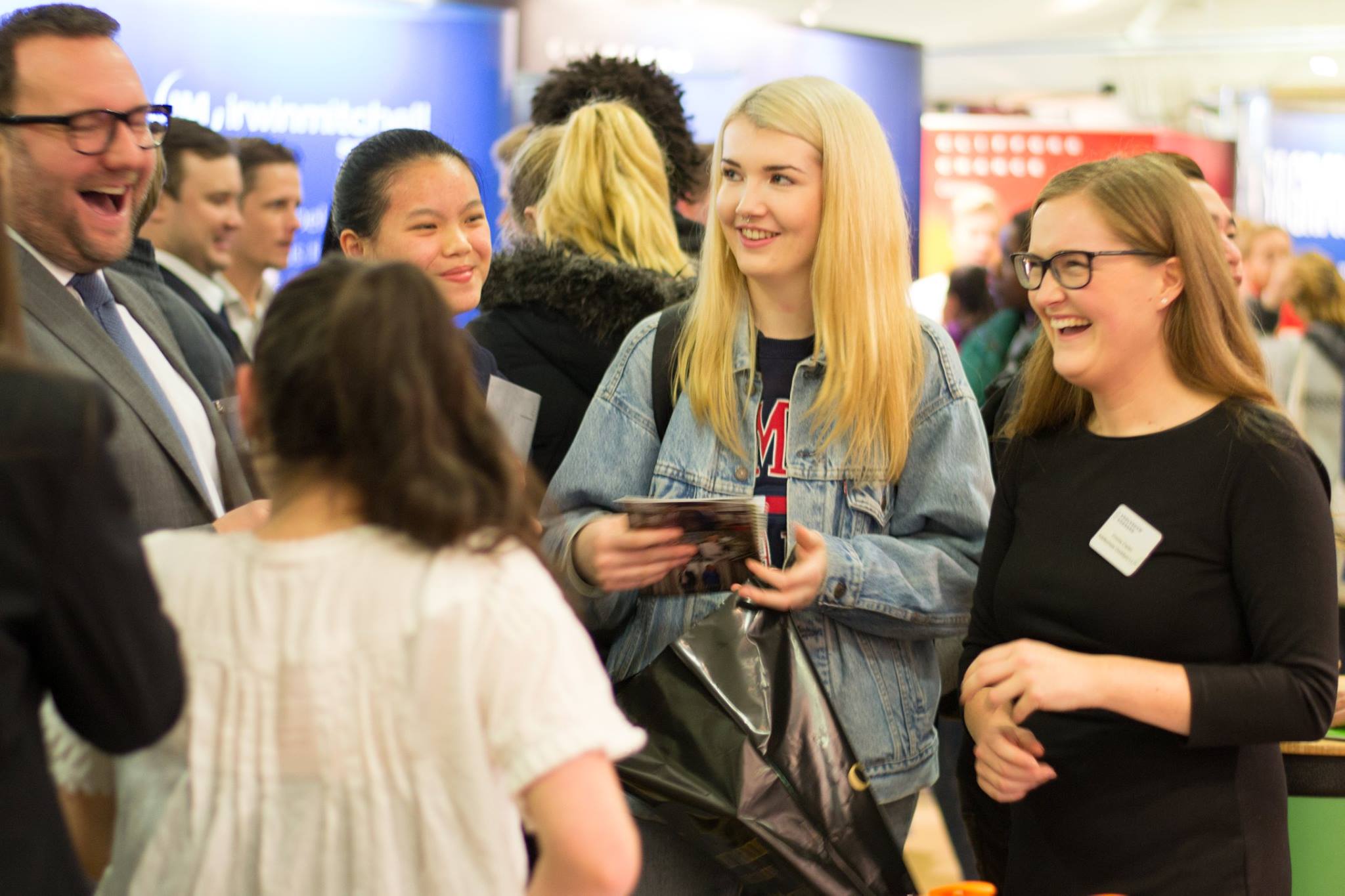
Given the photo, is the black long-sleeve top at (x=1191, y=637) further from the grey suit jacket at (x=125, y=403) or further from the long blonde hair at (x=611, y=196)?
the grey suit jacket at (x=125, y=403)

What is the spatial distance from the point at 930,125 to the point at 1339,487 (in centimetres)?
361

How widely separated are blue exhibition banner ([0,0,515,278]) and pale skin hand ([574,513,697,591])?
289 cm

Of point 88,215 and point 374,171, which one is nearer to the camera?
point 88,215

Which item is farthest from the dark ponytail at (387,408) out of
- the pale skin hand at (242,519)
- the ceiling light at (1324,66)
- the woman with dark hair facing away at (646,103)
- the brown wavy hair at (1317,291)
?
the ceiling light at (1324,66)

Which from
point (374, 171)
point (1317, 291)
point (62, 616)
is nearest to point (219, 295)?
point (374, 171)

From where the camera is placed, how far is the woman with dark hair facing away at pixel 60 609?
98 cm

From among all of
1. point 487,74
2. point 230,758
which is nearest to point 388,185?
point 230,758

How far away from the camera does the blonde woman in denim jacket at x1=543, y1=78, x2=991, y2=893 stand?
6.48 feet

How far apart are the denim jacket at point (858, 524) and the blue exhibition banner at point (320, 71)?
8.82 ft

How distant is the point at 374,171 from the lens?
2248mm

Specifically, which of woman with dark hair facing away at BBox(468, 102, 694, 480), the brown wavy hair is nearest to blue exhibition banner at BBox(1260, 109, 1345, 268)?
the brown wavy hair

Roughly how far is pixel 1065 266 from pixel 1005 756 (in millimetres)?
714

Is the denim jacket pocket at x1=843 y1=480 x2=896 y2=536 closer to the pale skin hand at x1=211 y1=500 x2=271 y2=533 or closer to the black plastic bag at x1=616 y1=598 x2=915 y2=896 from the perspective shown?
the black plastic bag at x1=616 y1=598 x2=915 y2=896

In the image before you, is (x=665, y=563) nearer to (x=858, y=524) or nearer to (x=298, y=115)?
(x=858, y=524)
